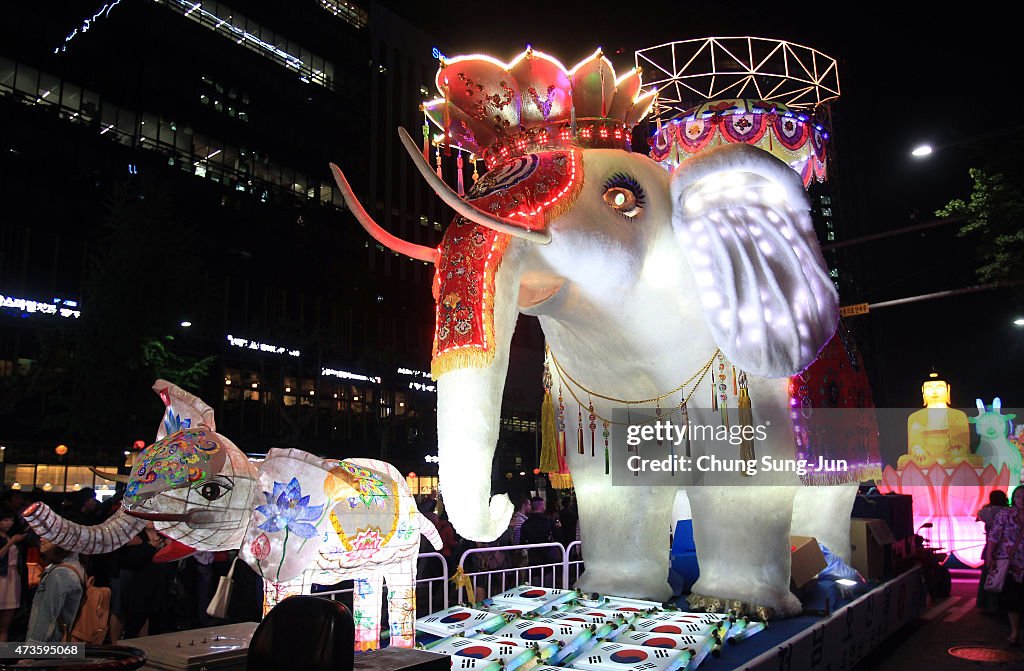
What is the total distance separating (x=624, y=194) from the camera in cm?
399

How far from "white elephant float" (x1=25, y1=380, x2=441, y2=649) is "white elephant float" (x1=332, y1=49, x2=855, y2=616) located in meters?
0.41

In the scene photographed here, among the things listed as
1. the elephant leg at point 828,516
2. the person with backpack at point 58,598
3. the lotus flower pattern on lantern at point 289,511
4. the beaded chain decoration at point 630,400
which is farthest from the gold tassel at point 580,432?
the person with backpack at point 58,598

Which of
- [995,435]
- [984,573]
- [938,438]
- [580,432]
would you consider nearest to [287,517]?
[580,432]

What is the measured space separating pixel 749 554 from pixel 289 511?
8.06 ft

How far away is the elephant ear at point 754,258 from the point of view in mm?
3939

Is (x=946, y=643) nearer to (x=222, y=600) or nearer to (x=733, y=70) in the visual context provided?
(x=733, y=70)

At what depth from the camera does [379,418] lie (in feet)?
97.1

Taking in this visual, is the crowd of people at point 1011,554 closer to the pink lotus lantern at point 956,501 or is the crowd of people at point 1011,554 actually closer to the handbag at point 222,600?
the pink lotus lantern at point 956,501

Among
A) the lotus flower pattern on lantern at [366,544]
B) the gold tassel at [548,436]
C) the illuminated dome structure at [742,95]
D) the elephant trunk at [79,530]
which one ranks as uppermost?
the illuminated dome structure at [742,95]

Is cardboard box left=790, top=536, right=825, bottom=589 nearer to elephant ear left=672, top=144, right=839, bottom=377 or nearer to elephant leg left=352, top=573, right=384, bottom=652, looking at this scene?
elephant ear left=672, top=144, right=839, bottom=377

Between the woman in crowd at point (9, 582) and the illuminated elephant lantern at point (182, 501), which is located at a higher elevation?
the illuminated elephant lantern at point (182, 501)

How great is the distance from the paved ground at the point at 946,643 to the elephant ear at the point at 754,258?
113 inches

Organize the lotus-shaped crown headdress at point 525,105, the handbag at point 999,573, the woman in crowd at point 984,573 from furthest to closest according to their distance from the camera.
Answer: the woman in crowd at point 984,573, the handbag at point 999,573, the lotus-shaped crown headdress at point 525,105

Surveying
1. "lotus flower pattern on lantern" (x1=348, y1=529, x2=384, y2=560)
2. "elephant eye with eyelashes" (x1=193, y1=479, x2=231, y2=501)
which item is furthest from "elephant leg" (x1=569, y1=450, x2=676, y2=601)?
"elephant eye with eyelashes" (x1=193, y1=479, x2=231, y2=501)
